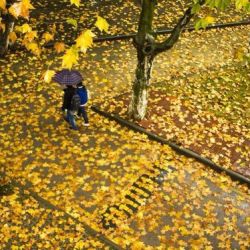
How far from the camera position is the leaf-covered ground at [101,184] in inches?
344

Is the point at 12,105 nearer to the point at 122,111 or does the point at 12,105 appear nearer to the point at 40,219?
the point at 122,111

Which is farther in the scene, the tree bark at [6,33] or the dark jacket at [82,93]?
the tree bark at [6,33]

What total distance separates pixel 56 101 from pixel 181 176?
479 centimetres

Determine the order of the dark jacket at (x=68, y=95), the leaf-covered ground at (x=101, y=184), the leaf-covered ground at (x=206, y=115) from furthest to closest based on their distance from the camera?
the leaf-covered ground at (x=206, y=115) → the dark jacket at (x=68, y=95) → the leaf-covered ground at (x=101, y=184)

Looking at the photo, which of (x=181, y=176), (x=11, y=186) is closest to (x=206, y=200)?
(x=181, y=176)

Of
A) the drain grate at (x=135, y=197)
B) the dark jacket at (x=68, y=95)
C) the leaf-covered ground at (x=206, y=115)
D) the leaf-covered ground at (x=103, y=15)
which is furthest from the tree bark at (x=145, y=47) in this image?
the leaf-covered ground at (x=103, y=15)

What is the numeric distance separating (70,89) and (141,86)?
2045mm

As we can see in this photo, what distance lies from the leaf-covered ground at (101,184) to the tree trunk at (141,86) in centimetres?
65

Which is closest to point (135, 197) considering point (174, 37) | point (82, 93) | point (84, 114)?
point (84, 114)

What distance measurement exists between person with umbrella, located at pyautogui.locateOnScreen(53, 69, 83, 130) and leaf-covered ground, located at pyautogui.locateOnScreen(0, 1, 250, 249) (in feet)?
2.18

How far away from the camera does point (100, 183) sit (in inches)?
390

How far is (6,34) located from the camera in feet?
45.5

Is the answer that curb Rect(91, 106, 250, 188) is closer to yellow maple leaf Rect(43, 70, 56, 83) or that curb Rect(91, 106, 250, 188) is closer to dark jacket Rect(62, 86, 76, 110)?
dark jacket Rect(62, 86, 76, 110)

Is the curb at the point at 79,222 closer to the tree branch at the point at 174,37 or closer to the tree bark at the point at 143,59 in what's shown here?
the tree bark at the point at 143,59
